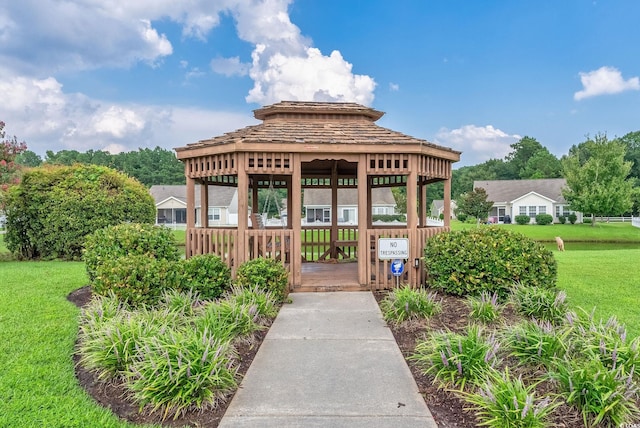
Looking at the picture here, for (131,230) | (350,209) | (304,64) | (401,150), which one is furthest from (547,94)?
(350,209)

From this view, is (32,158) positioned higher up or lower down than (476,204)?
higher up

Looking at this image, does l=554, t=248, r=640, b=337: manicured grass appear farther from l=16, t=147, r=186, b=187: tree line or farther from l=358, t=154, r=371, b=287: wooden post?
l=16, t=147, r=186, b=187: tree line

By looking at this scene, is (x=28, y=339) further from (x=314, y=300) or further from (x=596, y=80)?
(x=596, y=80)

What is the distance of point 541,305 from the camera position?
4.78 meters

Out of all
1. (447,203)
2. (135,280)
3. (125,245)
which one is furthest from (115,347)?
(447,203)

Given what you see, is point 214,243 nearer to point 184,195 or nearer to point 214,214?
point 214,214

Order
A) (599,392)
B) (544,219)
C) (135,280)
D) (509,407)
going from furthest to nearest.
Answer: (544,219)
(135,280)
(599,392)
(509,407)

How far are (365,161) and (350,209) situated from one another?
31370mm

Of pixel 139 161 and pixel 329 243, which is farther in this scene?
pixel 139 161

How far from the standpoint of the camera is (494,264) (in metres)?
5.66

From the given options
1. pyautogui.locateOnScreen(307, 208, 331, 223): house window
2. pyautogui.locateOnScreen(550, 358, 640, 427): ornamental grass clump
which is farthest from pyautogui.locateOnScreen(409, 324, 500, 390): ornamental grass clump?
pyautogui.locateOnScreen(307, 208, 331, 223): house window

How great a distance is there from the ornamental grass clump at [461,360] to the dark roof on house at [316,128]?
12.5ft

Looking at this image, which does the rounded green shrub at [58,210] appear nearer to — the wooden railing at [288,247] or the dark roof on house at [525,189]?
the wooden railing at [288,247]

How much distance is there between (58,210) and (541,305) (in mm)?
11710
